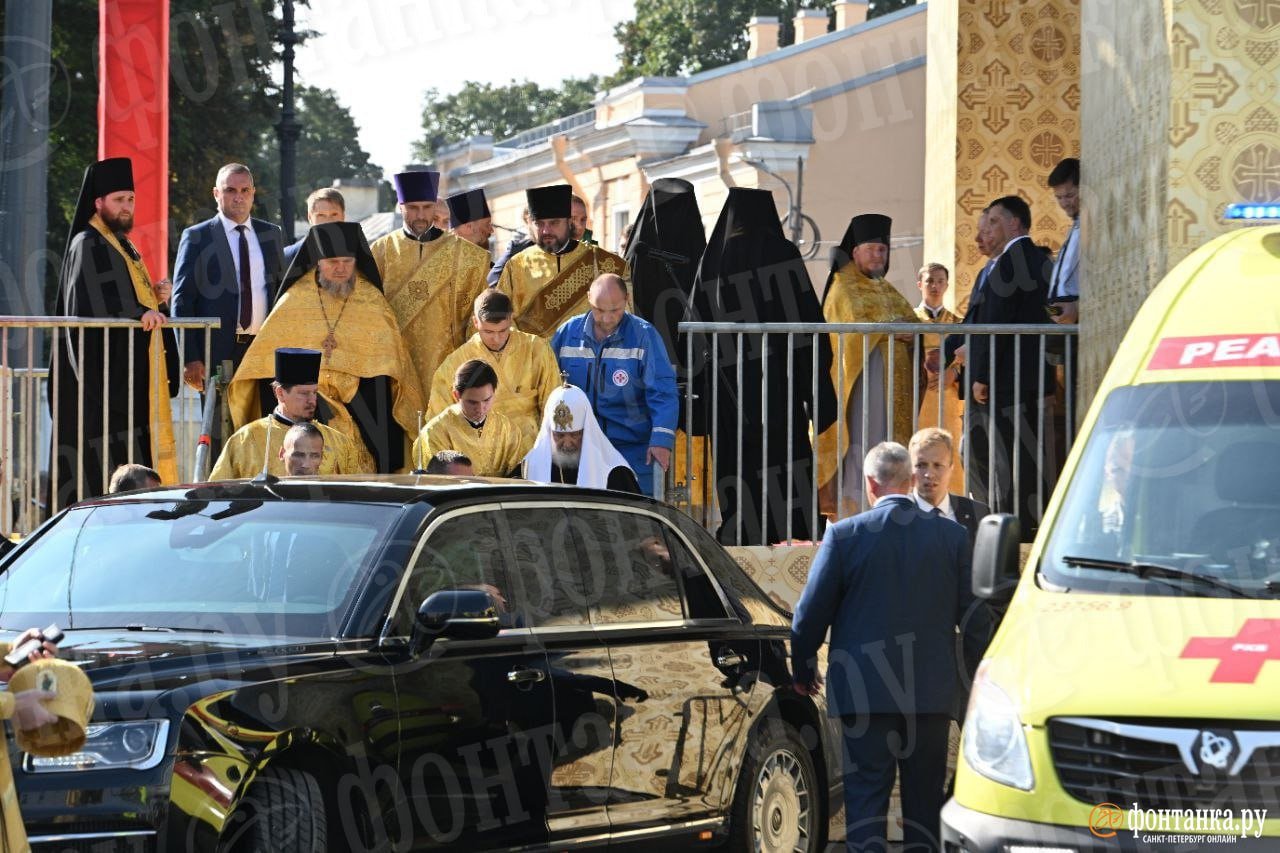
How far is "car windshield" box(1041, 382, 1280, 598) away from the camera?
24.2ft

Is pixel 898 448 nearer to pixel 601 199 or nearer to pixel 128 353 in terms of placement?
pixel 128 353

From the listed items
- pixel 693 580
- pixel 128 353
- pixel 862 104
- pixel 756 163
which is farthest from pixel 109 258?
pixel 862 104

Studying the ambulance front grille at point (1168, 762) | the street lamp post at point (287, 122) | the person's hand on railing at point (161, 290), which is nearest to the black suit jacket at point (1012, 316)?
the person's hand on railing at point (161, 290)

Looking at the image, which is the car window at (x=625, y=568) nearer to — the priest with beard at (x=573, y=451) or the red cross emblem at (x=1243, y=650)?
the red cross emblem at (x=1243, y=650)

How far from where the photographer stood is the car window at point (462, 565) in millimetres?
7793

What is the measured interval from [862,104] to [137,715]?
150 ft

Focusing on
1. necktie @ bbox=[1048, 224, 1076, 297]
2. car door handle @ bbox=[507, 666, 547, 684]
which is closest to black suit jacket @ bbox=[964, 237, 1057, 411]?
necktie @ bbox=[1048, 224, 1076, 297]

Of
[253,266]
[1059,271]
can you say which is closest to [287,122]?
[253,266]

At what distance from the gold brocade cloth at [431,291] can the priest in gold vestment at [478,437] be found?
7.26ft

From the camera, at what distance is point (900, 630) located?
8.91 m

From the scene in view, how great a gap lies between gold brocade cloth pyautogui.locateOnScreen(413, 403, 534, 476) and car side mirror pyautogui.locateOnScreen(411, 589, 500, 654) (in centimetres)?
513

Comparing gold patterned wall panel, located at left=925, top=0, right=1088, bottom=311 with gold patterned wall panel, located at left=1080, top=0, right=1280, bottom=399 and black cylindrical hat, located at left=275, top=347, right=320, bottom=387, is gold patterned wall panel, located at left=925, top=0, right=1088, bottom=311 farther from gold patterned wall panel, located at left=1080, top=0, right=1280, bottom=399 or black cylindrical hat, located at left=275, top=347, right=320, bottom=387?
black cylindrical hat, located at left=275, top=347, right=320, bottom=387

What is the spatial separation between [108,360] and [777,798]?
5.88 m

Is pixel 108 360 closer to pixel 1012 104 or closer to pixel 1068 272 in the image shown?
pixel 1068 272
